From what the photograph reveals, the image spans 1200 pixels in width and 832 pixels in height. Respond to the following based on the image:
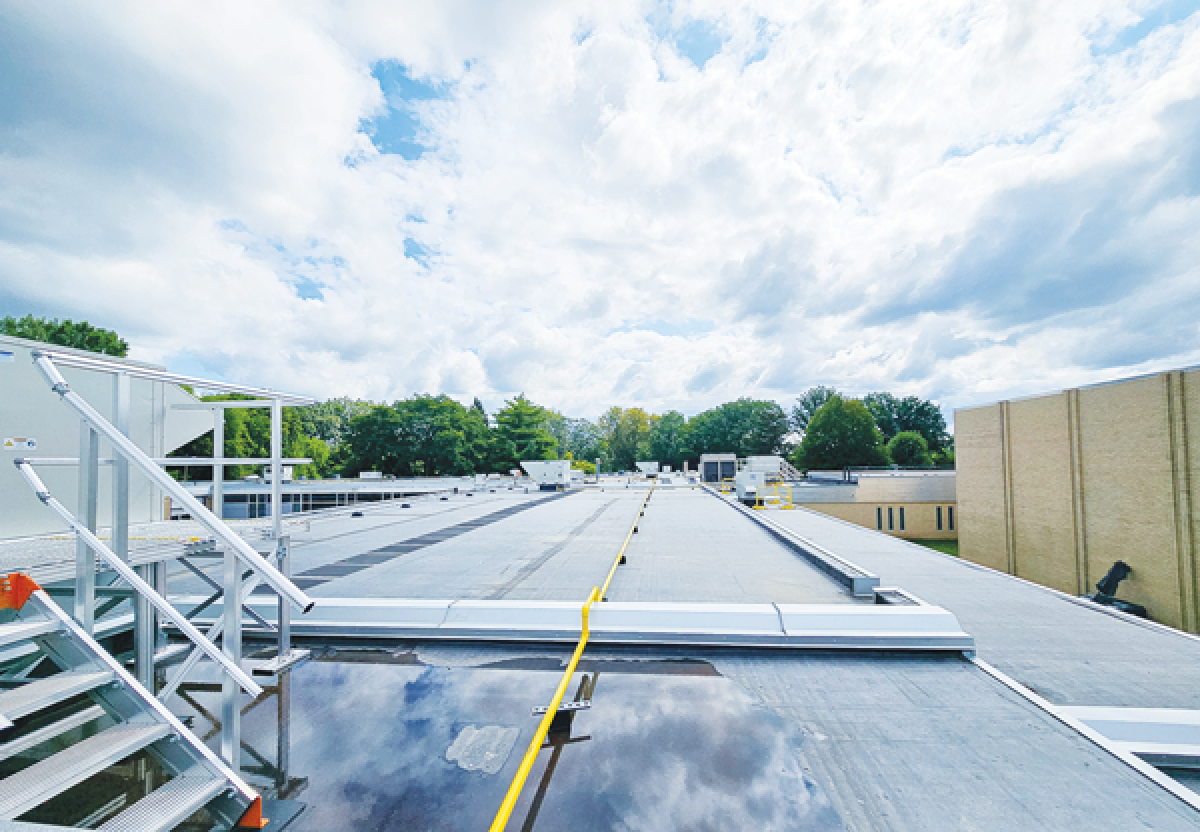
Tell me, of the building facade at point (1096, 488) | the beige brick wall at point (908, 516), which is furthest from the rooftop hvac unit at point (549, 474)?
the building facade at point (1096, 488)

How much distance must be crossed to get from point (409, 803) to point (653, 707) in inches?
64.0

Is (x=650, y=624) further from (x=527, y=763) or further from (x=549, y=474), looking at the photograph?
(x=549, y=474)

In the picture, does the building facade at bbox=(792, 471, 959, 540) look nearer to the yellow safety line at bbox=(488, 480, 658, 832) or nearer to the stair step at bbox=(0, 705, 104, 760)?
the yellow safety line at bbox=(488, 480, 658, 832)

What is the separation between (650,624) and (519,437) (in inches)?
2177

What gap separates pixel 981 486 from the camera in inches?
894

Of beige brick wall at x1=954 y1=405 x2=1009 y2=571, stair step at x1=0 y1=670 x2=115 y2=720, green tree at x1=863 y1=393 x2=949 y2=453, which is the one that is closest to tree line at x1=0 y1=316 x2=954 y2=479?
green tree at x1=863 y1=393 x2=949 y2=453

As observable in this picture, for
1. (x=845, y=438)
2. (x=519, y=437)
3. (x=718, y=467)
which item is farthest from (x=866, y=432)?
(x=519, y=437)

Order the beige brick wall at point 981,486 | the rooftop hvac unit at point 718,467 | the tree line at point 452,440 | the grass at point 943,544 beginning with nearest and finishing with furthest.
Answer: the beige brick wall at point 981,486 → the grass at point 943,544 → the rooftop hvac unit at point 718,467 → the tree line at point 452,440

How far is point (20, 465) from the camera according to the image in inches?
111

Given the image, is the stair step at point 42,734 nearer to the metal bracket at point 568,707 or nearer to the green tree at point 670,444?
the metal bracket at point 568,707

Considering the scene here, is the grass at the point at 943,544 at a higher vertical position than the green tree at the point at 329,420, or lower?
lower

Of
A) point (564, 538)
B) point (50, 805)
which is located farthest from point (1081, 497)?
point (50, 805)

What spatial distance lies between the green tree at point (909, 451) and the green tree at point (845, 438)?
9.11m

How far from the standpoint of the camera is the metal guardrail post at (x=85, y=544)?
283 centimetres
